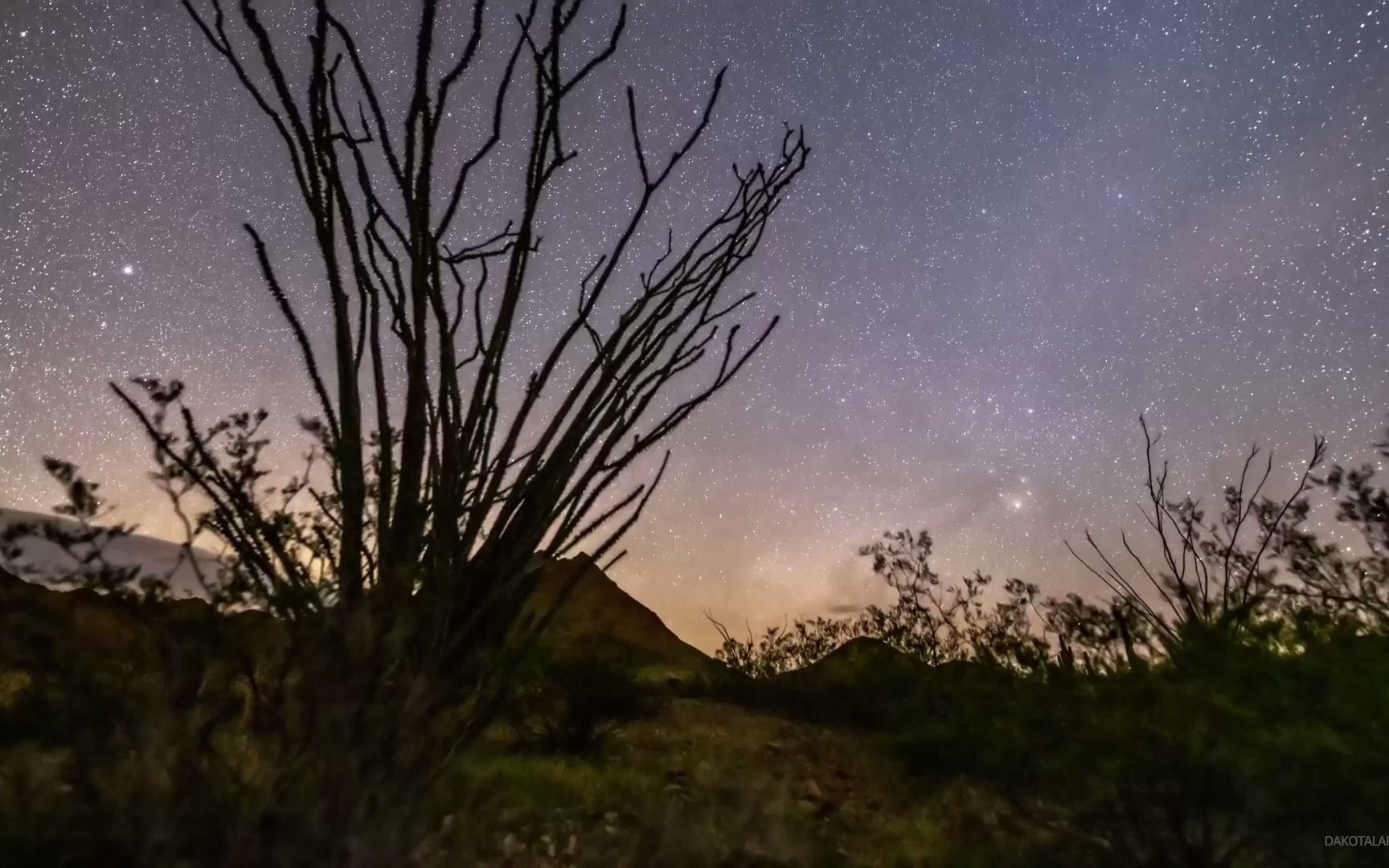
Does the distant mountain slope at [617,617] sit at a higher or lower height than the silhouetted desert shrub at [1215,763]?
higher

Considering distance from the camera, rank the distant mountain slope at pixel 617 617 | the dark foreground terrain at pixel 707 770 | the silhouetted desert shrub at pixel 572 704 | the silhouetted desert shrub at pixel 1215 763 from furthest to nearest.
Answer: the distant mountain slope at pixel 617 617 < the silhouetted desert shrub at pixel 572 704 < the silhouetted desert shrub at pixel 1215 763 < the dark foreground terrain at pixel 707 770

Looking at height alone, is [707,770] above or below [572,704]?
below

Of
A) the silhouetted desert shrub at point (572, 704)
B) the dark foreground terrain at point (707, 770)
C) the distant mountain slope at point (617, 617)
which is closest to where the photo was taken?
the dark foreground terrain at point (707, 770)

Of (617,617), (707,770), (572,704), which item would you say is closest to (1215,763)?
(707,770)

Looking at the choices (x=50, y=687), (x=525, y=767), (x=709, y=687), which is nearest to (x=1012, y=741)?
(x=525, y=767)

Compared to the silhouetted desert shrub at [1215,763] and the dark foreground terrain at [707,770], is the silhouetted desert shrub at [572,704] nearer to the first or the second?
the dark foreground terrain at [707,770]

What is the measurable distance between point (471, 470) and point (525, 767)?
1.92 metres

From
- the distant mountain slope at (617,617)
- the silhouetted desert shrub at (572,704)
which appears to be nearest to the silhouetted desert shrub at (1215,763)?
the silhouetted desert shrub at (572,704)

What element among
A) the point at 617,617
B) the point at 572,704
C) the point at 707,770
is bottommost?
the point at 707,770

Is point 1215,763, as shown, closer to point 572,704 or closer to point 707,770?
point 707,770

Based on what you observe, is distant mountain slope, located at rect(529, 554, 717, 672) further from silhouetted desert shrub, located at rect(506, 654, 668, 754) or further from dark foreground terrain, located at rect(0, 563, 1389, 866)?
dark foreground terrain, located at rect(0, 563, 1389, 866)

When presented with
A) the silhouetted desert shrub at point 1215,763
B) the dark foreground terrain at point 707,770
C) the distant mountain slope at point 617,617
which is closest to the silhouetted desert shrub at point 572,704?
the dark foreground terrain at point 707,770

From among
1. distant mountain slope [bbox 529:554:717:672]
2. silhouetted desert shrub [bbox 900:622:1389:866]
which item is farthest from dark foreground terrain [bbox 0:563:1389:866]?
distant mountain slope [bbox 529:554:717:672]

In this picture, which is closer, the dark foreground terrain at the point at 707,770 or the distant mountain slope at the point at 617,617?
the dark foreground terrain at the point at 707,770
